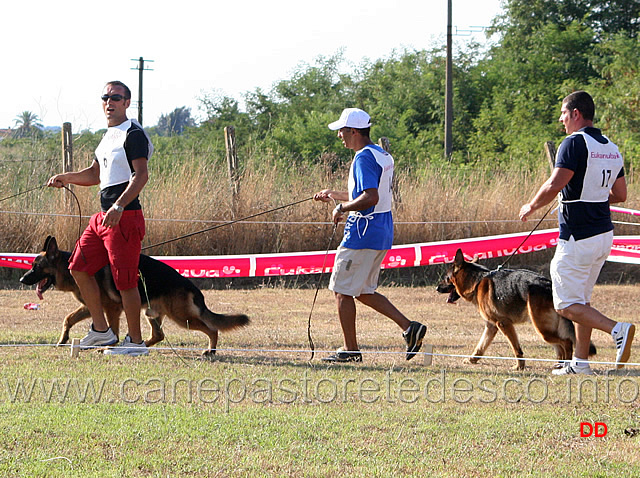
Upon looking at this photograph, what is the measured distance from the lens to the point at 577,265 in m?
5.38

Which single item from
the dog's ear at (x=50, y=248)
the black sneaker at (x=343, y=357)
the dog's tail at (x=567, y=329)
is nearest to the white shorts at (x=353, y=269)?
the black sneaker at (x=343, y=357)

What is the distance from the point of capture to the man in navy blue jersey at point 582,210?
5297mm

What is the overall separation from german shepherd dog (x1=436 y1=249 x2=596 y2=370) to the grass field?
187mm

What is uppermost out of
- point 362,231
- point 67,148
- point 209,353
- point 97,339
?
point 67,148

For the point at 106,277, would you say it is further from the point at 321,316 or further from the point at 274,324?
the point at 321,316

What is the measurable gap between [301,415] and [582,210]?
2.32 metres

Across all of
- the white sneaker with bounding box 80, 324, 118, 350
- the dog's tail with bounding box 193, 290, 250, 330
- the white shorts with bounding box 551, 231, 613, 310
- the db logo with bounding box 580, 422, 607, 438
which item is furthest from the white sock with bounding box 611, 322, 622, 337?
the white sneaker with bounding box 80, 324, 118, 350

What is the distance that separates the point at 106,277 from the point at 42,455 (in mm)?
2896

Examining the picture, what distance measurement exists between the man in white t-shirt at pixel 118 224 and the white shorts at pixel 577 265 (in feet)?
9.50

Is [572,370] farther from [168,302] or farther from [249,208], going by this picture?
[249,208]

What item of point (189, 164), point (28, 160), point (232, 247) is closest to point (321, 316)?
point (232, 247)

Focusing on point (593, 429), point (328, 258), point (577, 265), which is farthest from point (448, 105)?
point (593, 429)

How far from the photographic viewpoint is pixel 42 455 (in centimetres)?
367

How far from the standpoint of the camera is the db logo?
412 cm
